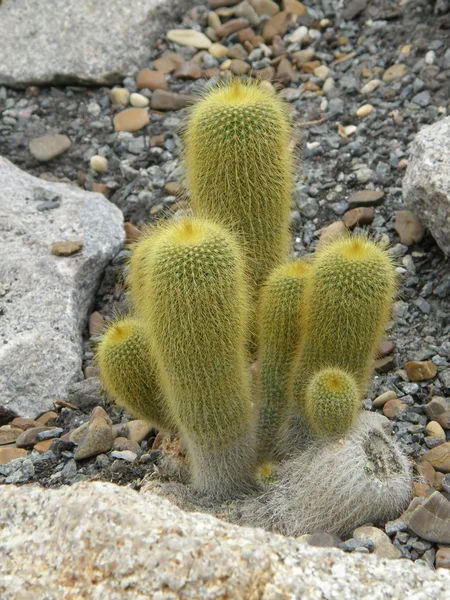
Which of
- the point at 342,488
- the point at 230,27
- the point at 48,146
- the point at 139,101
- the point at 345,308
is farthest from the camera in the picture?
the point at 230,27

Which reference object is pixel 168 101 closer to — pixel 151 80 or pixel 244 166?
pixel 151 80

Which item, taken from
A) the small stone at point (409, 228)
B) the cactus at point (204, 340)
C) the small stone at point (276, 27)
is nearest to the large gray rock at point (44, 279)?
the cactus at point (204, 340)

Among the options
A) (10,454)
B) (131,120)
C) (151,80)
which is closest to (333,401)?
(10,454)

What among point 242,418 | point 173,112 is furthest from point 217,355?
point 173,112

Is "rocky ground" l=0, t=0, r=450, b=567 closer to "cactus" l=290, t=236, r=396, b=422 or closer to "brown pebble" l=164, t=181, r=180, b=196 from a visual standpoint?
"brown pebble" l=164, t=181, r=180, b=196

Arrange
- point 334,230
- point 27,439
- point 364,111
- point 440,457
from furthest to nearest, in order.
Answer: point 364,111 → point 334,230 → point 27,439 → point 440,457

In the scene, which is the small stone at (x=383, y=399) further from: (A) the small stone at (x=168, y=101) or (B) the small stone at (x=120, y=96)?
(B) the small stone at (x=120, y=96)
